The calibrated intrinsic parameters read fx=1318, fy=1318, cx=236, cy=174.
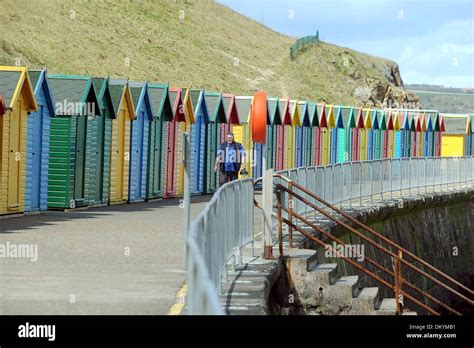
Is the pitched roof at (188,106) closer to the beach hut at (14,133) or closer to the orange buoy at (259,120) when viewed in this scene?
the beach hut at (14,133)

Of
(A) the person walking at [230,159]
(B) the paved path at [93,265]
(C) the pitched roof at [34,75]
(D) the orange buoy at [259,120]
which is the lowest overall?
(B) the paved path at [93,265]

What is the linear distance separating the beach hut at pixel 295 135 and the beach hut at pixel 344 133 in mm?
5766

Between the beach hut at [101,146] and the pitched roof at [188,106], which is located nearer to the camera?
the beach hut at [101,146]

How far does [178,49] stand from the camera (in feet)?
403

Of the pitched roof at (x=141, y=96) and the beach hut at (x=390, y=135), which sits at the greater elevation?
the pitched roof at (x=141, y=96)

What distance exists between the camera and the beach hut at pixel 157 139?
3353cm

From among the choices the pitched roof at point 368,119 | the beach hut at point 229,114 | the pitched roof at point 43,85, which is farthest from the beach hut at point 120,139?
the pitched roof at point 368,119

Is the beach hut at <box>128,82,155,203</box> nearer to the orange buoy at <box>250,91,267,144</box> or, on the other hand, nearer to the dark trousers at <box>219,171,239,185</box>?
the dark trousers at <box>219,171,239,185</box>

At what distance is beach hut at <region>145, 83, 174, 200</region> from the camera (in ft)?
110

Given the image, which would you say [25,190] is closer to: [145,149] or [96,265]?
[145,149]

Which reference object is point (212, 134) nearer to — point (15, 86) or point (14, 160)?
point (14, 160)

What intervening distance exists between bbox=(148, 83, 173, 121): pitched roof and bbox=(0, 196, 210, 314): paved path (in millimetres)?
7966

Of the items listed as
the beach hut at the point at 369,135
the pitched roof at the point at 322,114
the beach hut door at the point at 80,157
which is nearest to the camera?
the beach hut door at the point at 80,157

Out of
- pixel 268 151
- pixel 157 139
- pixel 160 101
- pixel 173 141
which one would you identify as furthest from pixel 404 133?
pixel 160 101
